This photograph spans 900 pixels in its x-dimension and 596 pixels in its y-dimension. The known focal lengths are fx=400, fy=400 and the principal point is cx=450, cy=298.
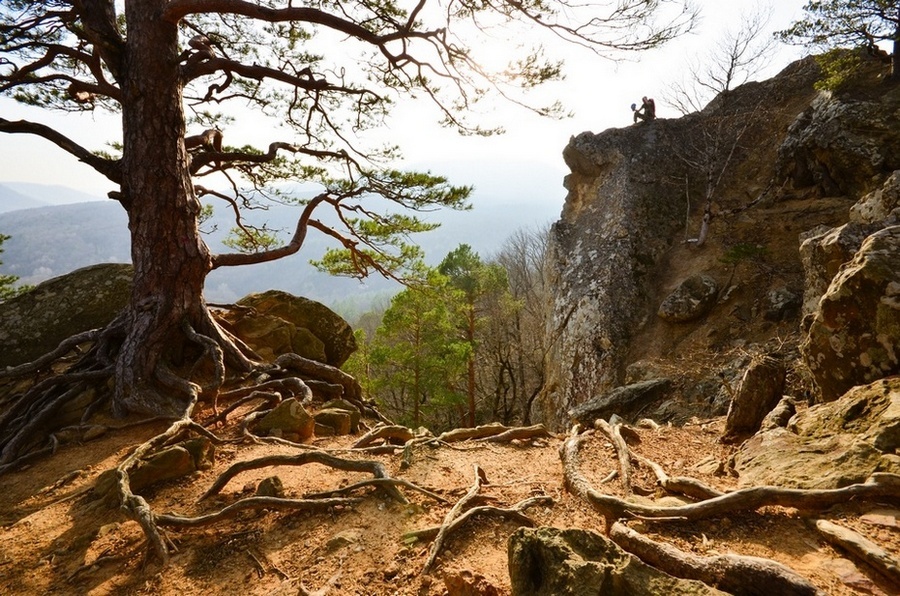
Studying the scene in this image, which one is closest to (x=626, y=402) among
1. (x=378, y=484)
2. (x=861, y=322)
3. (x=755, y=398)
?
(x=755, y=398)

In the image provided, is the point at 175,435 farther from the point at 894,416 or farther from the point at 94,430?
the point at 894,416

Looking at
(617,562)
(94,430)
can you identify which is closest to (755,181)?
(617,562)

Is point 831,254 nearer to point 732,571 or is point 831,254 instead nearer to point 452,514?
point 732,571

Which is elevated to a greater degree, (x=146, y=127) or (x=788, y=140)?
(x=788, y=140)

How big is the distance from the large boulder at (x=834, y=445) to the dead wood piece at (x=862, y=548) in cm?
38

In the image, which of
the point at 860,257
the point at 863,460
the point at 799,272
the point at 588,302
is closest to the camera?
the point at 863,460

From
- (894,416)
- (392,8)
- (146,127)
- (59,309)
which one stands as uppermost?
(392,8)

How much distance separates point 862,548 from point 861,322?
215cm

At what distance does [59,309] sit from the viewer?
6.33m

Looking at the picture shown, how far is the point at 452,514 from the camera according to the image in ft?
8.25

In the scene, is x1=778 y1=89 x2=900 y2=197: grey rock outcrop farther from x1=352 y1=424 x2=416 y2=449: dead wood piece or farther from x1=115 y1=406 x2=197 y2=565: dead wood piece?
x1=115 y1=406 x2=197 y2=565: dead wood piece

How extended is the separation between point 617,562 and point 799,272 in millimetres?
13446

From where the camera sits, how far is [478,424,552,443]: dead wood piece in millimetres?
4746

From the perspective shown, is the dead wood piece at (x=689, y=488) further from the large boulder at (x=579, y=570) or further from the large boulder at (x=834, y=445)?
the large boulder at (x=579, y=570)
